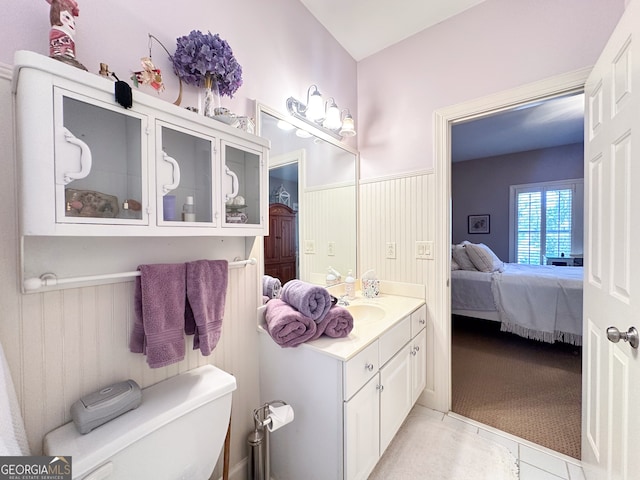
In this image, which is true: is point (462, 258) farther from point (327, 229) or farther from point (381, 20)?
point (381, 20)

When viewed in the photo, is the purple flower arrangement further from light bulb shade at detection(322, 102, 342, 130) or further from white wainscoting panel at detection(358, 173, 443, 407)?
white wainscoting panel at detection(358, 173, 443, 407)

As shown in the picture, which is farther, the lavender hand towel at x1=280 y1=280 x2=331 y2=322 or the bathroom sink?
the bathroom sink

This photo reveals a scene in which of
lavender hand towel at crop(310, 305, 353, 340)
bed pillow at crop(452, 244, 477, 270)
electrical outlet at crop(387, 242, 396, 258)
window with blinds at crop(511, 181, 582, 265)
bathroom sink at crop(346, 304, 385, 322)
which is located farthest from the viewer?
window with blinds at crop(511, 181, 582, 265)

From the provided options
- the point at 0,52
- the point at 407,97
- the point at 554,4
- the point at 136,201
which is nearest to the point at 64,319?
the point at 136,201

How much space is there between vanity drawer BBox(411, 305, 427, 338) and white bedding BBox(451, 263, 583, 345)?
5.36 feet

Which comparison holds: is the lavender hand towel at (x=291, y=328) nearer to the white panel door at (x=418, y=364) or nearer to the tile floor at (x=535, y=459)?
the white panel door at (x=418, y=364)

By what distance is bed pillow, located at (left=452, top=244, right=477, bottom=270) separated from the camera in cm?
334

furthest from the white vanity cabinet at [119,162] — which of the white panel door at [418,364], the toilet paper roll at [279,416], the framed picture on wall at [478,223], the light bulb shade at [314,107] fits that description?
the framed picture on wall at [478,223]

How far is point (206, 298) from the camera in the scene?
1.00m

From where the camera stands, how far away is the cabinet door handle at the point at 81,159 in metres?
0.66

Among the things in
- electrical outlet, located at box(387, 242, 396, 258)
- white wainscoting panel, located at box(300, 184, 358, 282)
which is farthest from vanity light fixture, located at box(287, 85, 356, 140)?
electrical outlet, located at box(387, 242, 396, 258)

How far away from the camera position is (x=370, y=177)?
83.3 inches

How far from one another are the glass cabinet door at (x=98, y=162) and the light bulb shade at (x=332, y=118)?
47.8 inches

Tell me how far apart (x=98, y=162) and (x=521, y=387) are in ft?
9.67
